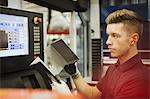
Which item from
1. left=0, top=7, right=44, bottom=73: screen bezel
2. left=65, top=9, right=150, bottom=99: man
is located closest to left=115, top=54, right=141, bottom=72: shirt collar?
left=65, top=9, right=150, bottom=99: man

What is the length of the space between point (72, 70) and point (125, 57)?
338 mm

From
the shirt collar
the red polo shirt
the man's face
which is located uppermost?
the man's face

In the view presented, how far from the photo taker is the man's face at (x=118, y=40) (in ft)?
3.24

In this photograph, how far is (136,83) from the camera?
38.5 inches

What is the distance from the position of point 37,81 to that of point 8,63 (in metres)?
0.17

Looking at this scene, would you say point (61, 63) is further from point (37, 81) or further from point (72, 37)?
point (72, 37)

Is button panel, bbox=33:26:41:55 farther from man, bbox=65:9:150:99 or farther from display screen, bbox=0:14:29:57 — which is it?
man, bbox=65:9:150:99

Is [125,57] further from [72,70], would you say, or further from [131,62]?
[72,70]

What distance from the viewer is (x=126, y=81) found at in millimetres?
1017

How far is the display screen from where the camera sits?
1017 mm

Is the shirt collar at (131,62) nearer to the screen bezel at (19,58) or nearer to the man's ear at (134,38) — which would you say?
the man's ear at (134,38)

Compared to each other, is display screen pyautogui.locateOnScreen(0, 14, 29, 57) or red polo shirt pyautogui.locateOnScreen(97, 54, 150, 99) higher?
display screen pyautogui.locateOnScreen(0, 14, 29, 57)

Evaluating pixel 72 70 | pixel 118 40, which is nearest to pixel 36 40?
pixel 72 70

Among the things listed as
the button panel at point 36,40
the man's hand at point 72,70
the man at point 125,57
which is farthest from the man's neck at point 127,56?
the button panel at point 36,40
